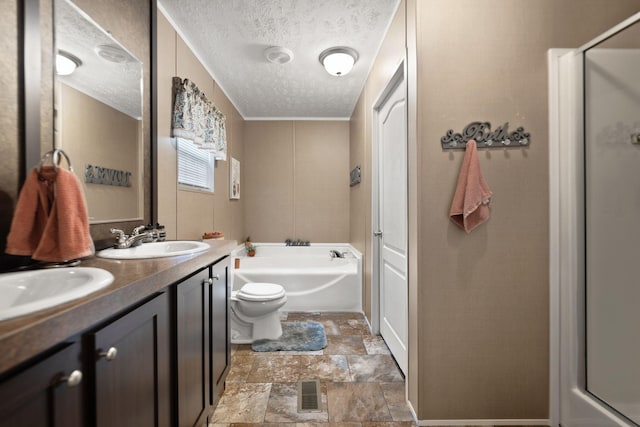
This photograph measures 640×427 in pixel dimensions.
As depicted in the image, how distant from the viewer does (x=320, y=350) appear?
2.38m

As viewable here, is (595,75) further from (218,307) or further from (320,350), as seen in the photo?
(320,350)

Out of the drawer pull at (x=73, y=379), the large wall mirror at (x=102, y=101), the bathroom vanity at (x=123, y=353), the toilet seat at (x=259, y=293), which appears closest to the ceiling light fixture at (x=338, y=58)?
the large wall mirror at (x=102, y=101)

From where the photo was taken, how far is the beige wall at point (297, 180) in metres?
4.29

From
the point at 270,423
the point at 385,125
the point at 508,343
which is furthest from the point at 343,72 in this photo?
the point at 270,423

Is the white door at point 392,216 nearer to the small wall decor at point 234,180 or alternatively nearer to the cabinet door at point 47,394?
the cabinet door at point 47,394

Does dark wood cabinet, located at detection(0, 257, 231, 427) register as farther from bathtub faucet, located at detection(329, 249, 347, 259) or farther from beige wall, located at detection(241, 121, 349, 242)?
beige wall, located at detection(241, 121, 349, 242)

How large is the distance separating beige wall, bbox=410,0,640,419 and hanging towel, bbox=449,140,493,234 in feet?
0.15

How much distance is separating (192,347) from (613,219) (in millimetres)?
2060

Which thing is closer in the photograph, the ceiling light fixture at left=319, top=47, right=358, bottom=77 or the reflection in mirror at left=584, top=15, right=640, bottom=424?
the reflection in mirror at left=584, top=15, right=640, bottom=424

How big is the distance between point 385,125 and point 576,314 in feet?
5.84

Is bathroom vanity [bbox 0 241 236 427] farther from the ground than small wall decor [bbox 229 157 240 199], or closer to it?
closer to it

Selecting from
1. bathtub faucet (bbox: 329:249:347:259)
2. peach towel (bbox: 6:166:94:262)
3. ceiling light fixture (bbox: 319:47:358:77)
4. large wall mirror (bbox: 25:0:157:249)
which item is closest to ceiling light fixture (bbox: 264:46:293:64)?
ceiling light fixture (bbox: 319:47:358:77)

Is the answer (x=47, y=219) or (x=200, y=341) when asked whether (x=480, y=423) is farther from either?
(x=47, y=219)

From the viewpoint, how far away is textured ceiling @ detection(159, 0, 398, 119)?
192 cm
